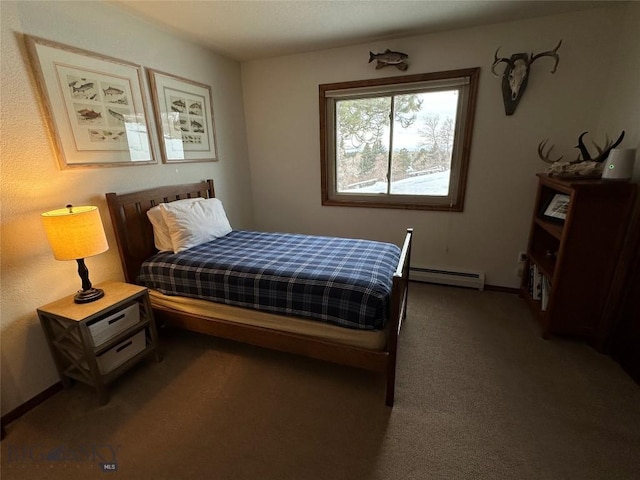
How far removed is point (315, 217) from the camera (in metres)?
3.59

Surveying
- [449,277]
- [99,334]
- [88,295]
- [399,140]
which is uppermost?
[399,140]

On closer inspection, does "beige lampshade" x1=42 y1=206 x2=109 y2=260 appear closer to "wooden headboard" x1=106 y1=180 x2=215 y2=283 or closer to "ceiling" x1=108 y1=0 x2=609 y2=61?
"wooden headboard" x1=106 y1=180 x2=215 y2=283

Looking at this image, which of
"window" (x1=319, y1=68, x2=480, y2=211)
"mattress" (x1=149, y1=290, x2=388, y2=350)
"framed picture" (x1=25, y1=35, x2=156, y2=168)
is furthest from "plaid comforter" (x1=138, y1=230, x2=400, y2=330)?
"window" (x1=319, y1=68, x2=480, y2=211)

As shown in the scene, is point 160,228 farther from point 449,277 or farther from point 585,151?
point 585,151

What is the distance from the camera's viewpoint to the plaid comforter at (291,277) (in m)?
1.65

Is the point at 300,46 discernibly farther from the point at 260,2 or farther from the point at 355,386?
the point at 355,386

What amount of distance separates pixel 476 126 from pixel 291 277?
229 cm

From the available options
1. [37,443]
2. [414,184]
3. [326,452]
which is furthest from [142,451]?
[414,184]

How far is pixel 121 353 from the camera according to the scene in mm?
1832

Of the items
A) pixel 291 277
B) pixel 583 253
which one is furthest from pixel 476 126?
pixel 291 277

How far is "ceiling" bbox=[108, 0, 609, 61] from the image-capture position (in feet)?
6.89

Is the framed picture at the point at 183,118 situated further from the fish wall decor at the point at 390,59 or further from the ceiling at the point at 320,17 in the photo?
the fish wall decor at the point at 390,59

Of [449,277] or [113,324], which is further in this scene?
[449,277]

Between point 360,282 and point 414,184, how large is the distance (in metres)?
1.83
